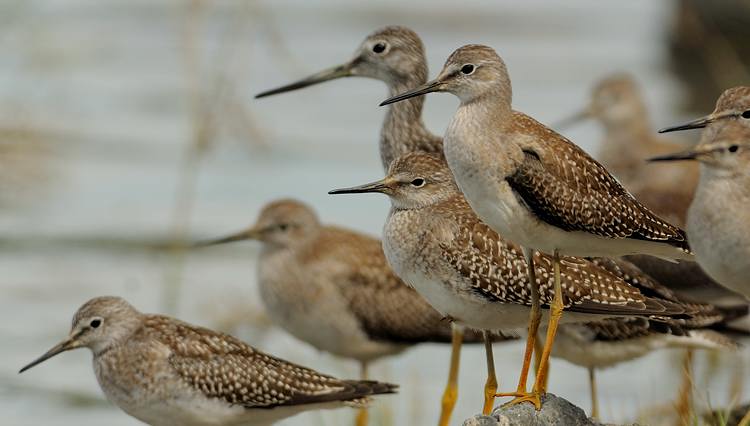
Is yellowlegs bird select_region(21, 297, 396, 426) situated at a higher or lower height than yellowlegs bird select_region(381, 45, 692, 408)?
lower

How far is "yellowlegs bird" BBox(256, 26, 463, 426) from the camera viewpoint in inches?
470

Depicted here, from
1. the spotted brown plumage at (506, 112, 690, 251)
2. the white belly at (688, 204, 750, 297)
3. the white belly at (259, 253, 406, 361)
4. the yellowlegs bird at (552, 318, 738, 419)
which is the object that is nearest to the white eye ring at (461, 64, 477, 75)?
the spotted brown plumage at (506, 112, 690, 251)

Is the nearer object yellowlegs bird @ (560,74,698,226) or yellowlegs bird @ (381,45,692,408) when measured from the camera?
yellowlegs bird @ (381,45,692,408)

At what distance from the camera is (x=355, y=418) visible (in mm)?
13180

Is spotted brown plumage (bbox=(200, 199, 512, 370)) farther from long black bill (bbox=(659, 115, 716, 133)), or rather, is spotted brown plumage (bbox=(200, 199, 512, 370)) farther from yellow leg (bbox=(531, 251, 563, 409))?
long black bill (bbox=(659, 115, 716, 133))

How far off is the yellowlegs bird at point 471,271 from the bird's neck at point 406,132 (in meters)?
1.48

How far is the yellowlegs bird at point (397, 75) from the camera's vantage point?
1194 cm

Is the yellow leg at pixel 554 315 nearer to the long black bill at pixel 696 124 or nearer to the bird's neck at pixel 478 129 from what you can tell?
the bird's neck at pixel 478 129

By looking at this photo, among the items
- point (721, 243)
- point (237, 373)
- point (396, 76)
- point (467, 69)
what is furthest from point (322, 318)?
point (721, 243)

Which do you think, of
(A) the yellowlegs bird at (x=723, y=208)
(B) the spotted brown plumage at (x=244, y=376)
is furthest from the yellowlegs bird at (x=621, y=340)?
(A) the yellowlegs bird at (x=723, y=208)

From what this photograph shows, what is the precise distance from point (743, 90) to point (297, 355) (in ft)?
22.7

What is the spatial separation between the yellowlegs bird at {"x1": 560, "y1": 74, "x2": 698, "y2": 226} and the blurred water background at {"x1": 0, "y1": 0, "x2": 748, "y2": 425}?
1.61 meters

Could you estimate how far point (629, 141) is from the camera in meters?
17.4

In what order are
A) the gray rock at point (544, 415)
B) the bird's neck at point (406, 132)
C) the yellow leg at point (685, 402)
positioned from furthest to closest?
1. the bird's neck at point (406, 132)
2. the yellow leg at point (685, 402)
3. the gray rock at point (544, 415)
